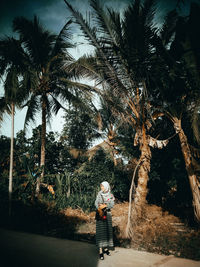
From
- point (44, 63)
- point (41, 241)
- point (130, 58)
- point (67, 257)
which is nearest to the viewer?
point (67, 257)

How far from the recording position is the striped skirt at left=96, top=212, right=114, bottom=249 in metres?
3.14

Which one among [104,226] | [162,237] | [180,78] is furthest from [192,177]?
[104,226]

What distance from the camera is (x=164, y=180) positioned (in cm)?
783

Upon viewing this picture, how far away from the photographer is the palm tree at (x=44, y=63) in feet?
22.9

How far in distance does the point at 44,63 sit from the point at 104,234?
23.3ft

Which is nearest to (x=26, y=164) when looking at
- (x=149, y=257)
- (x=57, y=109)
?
(x=57, y=109)

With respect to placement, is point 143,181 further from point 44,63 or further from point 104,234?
point 44,63

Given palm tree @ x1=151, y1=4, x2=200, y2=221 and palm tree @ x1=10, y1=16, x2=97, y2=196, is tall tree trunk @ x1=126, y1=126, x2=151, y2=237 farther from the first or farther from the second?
palm tree @ x1=10, y1=16, x2=97, y2=196

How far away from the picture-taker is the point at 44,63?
24.4 feet

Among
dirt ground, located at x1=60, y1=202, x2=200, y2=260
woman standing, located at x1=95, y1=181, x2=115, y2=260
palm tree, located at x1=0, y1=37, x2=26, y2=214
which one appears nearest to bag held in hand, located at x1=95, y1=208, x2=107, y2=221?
woman standing, located at x1=95, y1=181, x2=115, y2=260

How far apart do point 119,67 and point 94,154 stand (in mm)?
7489

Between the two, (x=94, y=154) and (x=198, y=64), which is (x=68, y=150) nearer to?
(x=94, y=154)

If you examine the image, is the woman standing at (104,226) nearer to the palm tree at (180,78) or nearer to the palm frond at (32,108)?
the palm tree at (180,78)

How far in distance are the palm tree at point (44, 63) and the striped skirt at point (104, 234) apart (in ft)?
14.1
